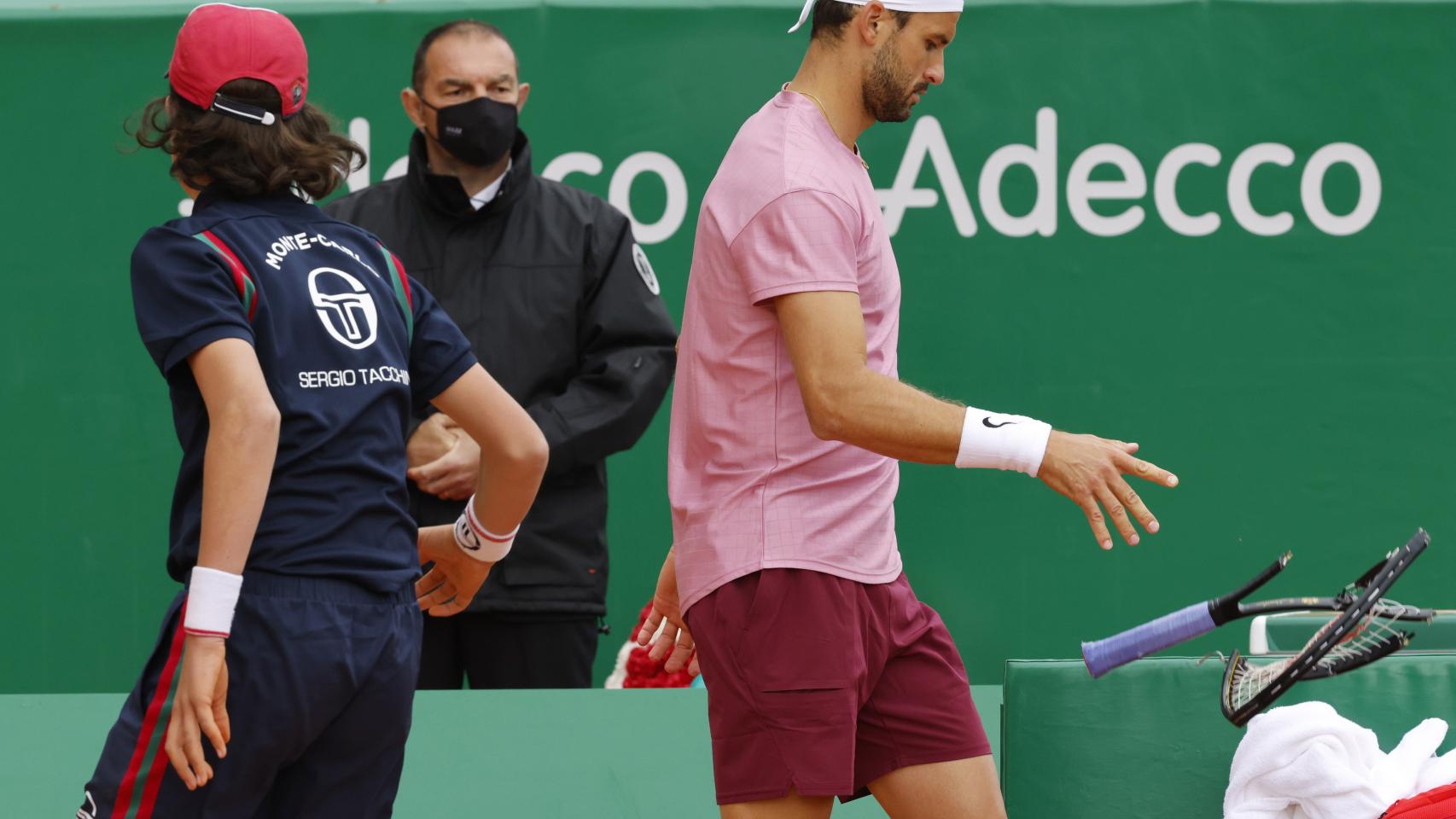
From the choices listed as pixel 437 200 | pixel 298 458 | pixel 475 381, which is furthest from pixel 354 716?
pixel 437 200

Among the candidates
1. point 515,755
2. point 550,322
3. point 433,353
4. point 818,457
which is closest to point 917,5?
point 818,457

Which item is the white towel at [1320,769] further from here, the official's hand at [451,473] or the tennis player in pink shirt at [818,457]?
the official's hand at [451,473]

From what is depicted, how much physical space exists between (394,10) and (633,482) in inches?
56.8

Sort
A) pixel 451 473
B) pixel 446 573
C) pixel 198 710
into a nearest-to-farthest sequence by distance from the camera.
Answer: pixel 198 710, pixel 446 573, pixel 451 473

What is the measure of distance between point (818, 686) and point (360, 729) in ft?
2.00

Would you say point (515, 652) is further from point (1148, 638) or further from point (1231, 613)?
point (1231, 613)

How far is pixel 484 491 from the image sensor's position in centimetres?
271

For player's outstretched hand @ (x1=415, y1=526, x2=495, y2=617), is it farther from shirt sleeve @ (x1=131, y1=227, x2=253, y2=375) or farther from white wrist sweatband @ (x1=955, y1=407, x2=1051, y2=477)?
white wrist sweatband @ (x1=955, y1=407, x2=1051, y2=477)

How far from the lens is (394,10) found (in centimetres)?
502

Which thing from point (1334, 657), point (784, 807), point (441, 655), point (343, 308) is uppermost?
point (343, 308)

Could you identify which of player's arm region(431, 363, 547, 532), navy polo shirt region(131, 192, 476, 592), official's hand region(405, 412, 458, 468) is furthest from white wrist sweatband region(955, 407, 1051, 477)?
official's hand region(405, 412, 458, 468)

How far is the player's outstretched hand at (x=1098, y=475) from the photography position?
2291mm

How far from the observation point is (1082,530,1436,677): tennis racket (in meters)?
2.52

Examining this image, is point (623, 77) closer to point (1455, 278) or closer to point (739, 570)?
point (1455, 278)
